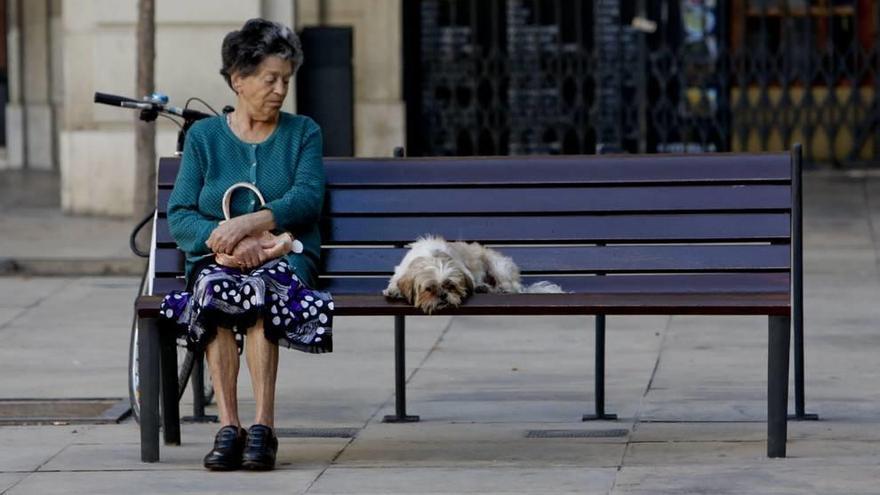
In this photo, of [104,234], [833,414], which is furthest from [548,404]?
[104,234]

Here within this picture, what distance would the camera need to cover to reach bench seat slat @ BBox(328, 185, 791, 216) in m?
7.02

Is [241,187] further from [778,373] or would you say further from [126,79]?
[126,79]

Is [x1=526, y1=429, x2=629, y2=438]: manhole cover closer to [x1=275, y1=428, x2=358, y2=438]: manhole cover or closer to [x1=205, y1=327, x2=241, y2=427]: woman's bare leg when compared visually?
[x1=275, y1=428, x2=358, y2=438]: manhole cover

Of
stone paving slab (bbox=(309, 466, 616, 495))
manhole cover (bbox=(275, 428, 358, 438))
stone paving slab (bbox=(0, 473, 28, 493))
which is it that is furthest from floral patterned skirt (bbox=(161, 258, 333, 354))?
manhole cover (bbox=(275, 428, 358, 438))

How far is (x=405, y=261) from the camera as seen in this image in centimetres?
678

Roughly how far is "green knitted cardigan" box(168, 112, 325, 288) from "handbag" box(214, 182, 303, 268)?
32mm

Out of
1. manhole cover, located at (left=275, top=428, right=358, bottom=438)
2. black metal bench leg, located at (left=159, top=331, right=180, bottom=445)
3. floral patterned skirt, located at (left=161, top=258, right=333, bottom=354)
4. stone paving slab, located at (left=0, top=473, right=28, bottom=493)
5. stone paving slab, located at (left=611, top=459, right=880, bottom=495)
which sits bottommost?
manhole cover, located at (left=275, top=428, right=358, bottom=438)

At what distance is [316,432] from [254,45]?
1600mm

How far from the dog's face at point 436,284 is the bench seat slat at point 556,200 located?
504 millimetres

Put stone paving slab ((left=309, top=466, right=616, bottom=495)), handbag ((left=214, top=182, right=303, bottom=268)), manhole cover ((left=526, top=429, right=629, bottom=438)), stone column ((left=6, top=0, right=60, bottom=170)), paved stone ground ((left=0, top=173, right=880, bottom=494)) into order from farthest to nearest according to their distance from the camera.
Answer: stone column ((left=6, top=0, right=60, bottom=170)), manhole cover ((left=526, top=429, right=629, bottom=438)), handbag ((left=214, top=182, right=303, bottom=268)), paved stone ground ((left=0, top=173, right=880, bottom=494)), stone paving slab ((left=309, top=466, right=616, bottom=495))

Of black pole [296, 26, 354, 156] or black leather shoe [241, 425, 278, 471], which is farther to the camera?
black pole [296, 26, 354, 156]

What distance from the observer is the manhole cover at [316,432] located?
7.54m

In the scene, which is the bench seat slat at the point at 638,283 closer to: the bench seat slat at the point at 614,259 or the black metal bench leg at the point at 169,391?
the bench seat slat at the point at 614,259

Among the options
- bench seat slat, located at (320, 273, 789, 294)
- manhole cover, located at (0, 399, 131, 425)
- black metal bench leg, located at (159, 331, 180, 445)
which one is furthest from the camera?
manhole cover, located at (0, 399, 131, 425)
